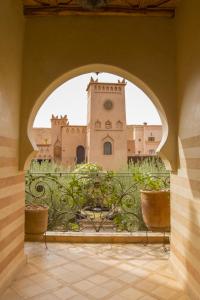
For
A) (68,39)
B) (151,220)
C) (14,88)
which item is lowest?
(151,220)

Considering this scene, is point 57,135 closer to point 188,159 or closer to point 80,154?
point 80,154

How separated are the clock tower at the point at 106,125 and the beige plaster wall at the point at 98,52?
26.6 m

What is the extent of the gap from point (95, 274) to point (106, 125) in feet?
92.0

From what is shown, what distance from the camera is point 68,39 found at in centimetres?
365

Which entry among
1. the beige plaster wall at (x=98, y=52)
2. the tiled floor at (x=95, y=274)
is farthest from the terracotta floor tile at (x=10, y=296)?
the beige plaster wall at (x=98, y=52)

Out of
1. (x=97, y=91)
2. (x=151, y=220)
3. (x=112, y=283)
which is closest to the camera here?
(x=112, y=283)

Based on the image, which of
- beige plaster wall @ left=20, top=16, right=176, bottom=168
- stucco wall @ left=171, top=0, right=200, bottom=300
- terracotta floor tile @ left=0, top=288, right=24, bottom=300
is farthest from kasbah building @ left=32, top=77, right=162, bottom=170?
terracotta floor tile @ left=0, top=288, right=24, bottom=300

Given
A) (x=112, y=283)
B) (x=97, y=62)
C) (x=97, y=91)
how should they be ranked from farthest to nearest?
(x=97, y=91) → (x=97, y=62) → (x=112, y=283)

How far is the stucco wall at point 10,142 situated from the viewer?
9.41 ft

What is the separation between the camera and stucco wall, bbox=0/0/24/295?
113 inches

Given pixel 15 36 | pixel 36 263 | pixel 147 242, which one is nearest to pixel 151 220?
pixel 147 242

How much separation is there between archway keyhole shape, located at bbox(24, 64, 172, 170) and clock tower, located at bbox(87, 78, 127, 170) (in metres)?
26.4

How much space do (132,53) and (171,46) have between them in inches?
20.5

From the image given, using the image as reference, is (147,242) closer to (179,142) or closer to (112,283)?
(112,283)
